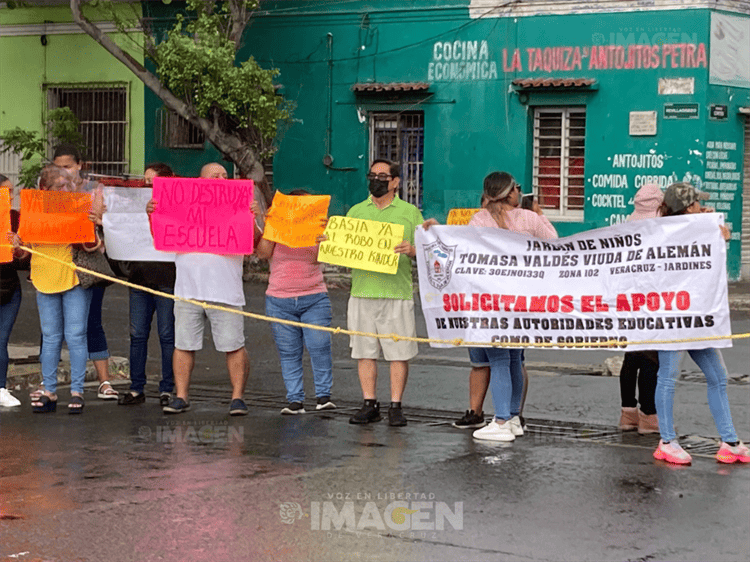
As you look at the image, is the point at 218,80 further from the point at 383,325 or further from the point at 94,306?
the point at 383,325

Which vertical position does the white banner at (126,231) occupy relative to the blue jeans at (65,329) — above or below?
above

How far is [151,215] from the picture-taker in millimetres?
9836

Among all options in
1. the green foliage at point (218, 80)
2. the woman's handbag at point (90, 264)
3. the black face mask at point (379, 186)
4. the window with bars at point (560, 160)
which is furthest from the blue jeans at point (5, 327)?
the window with bars at point (560, 160)

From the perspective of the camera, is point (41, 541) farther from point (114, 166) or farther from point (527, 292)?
point (114, 166)

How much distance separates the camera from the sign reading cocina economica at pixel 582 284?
823 centimetres

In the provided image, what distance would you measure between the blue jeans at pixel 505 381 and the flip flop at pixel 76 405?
3043mm

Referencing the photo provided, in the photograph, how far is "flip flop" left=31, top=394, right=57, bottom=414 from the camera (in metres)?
9.77

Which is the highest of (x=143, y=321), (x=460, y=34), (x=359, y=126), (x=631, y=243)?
(x=460, y=34)

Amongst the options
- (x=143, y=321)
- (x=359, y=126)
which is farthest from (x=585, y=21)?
(x=143, y=321)

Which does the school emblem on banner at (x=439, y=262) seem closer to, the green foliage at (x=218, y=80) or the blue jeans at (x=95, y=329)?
the blue jeans at (x=95, y=329)

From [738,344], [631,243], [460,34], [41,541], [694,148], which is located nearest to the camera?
[41,541]

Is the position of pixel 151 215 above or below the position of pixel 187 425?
above

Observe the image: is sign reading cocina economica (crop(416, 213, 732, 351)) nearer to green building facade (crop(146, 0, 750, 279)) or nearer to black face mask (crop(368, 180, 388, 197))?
black face mask (crop(368, 180, 388, 197))

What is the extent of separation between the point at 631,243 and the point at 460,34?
1548 cm
